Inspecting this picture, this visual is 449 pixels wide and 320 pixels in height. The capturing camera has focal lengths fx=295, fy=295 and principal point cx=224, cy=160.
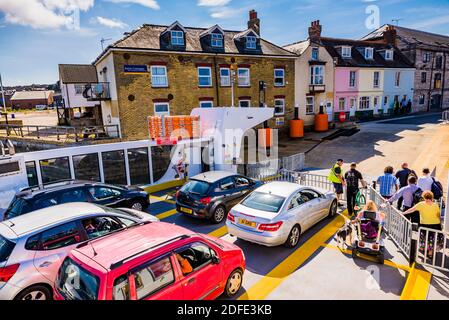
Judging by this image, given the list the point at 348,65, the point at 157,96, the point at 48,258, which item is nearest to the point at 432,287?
the point at 48,258

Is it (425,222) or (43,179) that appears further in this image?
(43,179)

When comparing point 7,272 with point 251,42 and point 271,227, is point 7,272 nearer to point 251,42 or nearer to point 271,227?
point 271,227

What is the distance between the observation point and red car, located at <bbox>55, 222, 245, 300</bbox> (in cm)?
390

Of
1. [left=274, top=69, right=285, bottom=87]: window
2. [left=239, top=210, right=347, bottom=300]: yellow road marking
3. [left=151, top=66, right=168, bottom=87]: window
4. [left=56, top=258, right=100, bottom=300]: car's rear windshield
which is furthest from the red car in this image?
[left=274, top=69, right=285, bottom=87]: window

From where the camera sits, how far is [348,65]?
30922mm

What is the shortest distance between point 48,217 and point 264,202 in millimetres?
4872

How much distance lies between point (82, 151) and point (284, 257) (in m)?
8.24

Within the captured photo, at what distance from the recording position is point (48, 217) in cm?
582

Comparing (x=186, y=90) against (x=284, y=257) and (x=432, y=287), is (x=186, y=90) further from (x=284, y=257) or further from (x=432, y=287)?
(x=432, y=287)

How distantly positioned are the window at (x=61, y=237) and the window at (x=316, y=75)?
89.9 feet

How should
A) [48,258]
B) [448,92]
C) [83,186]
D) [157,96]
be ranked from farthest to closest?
[448,92] < [157,96] < [83,186] < [48,258]

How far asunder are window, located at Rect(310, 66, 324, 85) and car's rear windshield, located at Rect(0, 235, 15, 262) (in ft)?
92.9

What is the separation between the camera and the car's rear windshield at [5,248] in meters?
4.86

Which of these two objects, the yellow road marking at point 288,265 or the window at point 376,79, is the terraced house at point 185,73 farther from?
the window at point 376,79
